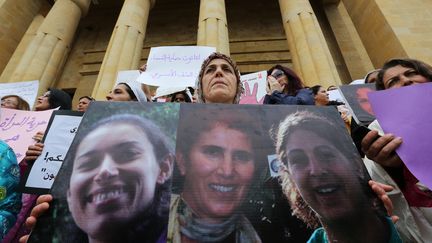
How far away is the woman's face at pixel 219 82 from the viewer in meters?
2.09

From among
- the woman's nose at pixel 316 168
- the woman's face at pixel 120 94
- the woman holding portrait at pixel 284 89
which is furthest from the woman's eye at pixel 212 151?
the woman's face at pixel 120 94

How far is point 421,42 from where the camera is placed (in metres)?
6.20

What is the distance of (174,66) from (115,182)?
12.8 ft

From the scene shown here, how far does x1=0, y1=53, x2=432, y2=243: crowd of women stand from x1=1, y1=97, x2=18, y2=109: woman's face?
259cm

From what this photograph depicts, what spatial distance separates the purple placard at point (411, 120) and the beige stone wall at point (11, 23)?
10.9 m

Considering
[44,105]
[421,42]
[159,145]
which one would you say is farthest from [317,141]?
[421,42]

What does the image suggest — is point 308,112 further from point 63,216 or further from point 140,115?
point 63,216

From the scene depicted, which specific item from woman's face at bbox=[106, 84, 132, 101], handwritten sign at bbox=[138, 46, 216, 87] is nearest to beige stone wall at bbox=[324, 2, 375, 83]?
handwritten sign at bbox=[138, 46, 216, 87]

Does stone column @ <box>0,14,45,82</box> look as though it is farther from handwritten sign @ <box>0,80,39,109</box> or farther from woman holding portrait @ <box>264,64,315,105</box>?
woman holding portrait @ <box>264,64,315,105</box>

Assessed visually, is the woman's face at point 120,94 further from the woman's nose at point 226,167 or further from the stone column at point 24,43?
the stone column at point 24,43

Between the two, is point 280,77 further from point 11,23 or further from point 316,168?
point 11,23

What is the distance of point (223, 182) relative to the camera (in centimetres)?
117

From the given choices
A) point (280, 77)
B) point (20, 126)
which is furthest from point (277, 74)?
point (20, 126)

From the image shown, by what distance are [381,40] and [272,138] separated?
7.22 m
